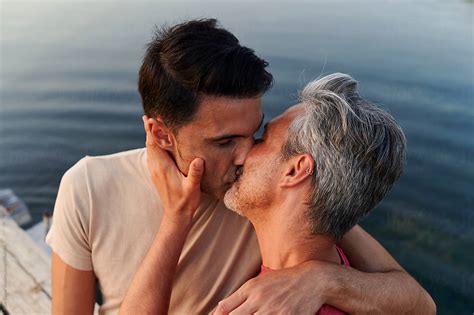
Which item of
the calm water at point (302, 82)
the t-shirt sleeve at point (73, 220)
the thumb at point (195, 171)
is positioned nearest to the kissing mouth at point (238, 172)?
the thumb at point (195, 171)

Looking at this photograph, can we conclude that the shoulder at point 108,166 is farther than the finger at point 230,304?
Yes

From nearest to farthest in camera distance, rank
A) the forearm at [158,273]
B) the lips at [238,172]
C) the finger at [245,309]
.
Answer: the finger at [245,309]
the forearm at [158,273]
the lips at [238,172]

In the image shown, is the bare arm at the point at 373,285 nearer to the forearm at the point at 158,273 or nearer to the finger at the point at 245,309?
the finger at the point at 245,309

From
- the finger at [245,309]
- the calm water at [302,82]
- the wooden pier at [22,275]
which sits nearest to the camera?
the finger at [245,309]

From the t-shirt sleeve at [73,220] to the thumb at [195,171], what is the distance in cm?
47

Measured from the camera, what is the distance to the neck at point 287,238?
214 cm

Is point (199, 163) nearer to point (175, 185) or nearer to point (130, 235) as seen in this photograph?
point (175, 185)

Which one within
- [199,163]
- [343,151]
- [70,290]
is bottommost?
[70,290]

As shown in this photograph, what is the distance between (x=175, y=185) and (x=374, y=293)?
3.18 feet

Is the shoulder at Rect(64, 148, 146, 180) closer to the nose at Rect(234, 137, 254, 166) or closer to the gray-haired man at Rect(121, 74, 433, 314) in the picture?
the gray-haired man at Rect(121, 74, 433, 314)

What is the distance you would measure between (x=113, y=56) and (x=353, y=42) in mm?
4753

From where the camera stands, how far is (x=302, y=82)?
505cm

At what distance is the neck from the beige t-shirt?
0.28 meters

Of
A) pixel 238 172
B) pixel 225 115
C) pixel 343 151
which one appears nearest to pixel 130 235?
pixel 238 172
